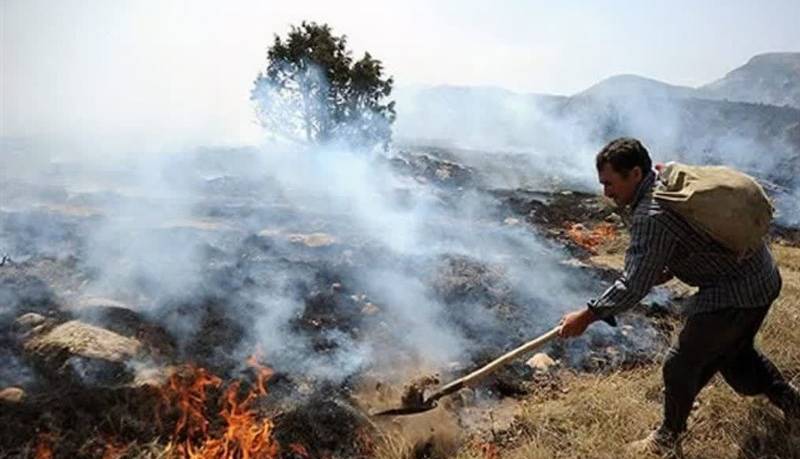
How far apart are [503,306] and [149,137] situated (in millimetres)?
20992

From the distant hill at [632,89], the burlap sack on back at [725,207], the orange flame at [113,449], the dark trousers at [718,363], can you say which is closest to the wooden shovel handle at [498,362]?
the dark trousers at [718,363]

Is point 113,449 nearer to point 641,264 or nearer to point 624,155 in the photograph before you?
point 641,264

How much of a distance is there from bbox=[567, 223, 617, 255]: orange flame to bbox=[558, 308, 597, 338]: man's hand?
5451 mm

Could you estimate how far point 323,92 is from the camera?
13.5 meters

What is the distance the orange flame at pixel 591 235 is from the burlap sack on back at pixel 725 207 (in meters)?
5.54

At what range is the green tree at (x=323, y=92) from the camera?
43.2 feet

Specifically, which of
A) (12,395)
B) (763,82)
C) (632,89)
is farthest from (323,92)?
(763,82)

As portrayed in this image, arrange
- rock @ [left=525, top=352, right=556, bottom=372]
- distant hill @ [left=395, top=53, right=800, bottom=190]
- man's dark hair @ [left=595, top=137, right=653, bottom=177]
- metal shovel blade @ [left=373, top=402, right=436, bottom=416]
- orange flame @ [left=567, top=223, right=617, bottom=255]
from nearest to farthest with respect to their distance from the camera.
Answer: man's dark hair @ [left=595, top=137, right=653, bottom=177]
metal shovel blade @ [left=373, top=402, right=436, bottom=416]
rock @ [left=525, top=352, right=556, bottom=372]
orange flame @ [left=567, top=223, right=617, bottom=255]
distant hill @ [left=395, top=53, right=800, bottom=190]

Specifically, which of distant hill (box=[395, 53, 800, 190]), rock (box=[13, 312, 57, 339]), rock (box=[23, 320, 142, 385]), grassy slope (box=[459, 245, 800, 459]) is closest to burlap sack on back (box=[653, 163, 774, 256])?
grassy slope (box=[459, 245, 800, 459])

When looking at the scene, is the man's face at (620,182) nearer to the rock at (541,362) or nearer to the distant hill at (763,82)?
the rock at (541,362)

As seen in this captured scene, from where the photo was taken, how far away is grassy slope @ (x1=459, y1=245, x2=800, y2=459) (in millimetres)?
3072

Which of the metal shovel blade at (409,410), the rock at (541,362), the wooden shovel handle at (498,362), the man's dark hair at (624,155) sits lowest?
the rock at (541,362)

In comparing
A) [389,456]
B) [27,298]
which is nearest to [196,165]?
[27,298]

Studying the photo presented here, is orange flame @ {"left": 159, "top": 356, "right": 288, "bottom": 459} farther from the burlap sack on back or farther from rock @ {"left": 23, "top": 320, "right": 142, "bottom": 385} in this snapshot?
the burlap sack on back
